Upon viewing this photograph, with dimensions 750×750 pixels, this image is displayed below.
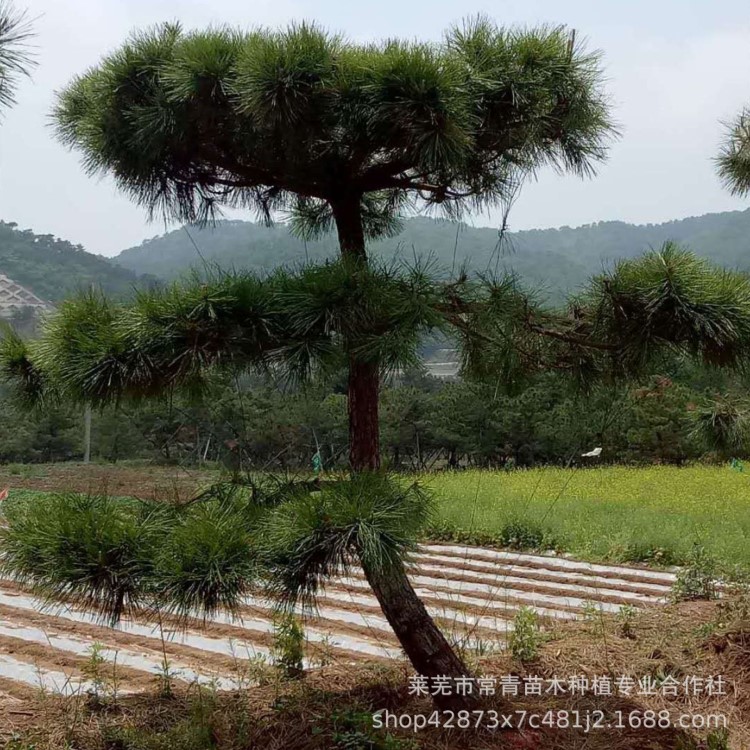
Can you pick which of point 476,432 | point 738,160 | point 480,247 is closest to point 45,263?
point 476,432

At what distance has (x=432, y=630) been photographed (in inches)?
73.7

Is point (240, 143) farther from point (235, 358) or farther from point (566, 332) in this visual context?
point (566, 332)

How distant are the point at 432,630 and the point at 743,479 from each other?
295 inches

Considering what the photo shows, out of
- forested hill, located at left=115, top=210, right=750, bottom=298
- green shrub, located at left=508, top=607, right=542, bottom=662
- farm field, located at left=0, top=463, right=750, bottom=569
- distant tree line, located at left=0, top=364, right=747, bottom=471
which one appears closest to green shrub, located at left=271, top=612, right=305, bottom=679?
farm field, located at left=0, top=463, right=750, bottom=569

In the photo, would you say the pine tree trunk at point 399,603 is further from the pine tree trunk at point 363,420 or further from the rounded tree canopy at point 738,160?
the rounded tree canopy at point 738,160

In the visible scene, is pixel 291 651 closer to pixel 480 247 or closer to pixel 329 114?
pixel 329 114

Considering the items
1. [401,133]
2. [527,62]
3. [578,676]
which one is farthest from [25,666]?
[527,62]

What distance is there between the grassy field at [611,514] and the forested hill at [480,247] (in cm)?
115

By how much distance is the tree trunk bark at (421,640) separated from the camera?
1.81m

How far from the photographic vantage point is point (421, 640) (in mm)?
Result: 1853

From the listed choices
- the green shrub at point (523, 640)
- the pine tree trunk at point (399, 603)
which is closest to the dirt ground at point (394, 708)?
the green shrub at point (523, 640)

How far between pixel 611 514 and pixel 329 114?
16.0 feet

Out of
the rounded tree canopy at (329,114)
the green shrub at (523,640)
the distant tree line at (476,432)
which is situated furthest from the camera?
the distant tree line at (476,432)

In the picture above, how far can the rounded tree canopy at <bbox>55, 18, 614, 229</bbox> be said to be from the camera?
1.65 meters
